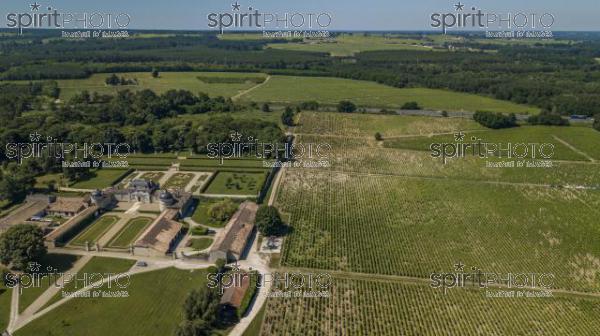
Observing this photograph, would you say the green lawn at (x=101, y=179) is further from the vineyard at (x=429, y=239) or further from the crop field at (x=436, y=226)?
the crop field at (x=436, y=226)

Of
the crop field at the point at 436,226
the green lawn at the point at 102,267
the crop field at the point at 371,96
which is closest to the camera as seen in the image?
the green lawn at the point at 102,267

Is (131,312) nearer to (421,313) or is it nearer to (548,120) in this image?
(421,313)

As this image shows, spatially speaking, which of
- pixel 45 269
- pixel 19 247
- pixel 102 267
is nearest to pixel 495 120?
pixel 102 267

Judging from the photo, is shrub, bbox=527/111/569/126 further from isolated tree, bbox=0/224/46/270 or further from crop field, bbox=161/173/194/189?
isolated tree, bbox=0/224/46/270

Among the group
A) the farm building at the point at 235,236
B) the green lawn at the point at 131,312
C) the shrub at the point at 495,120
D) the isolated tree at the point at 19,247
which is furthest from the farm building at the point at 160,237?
the shrub at the point at 495,120

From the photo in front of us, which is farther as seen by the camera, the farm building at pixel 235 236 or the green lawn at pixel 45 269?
the farm building at pixel 235 236

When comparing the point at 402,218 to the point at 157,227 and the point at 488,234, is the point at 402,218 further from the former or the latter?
the point at 157,227
